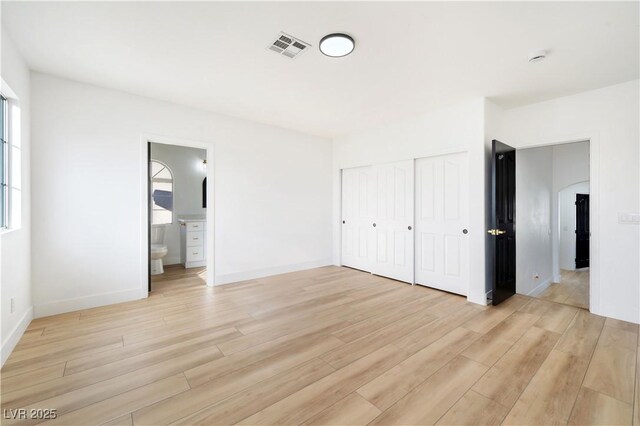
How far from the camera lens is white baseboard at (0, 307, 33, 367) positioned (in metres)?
2.17

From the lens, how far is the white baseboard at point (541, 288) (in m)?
4.80

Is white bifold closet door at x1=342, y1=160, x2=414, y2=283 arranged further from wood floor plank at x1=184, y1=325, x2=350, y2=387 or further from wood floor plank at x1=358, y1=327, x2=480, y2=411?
wood floor plank at x1=184, y1=325, x2=350, y2=387

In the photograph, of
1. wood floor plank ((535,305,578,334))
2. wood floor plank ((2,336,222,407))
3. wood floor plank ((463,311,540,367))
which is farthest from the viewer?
wood floor plank ((535,305,578,334))

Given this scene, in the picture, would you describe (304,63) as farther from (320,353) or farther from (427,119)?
(320,353)

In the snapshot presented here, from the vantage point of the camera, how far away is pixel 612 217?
311 cm

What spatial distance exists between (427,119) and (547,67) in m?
1.52

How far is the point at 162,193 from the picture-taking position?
19.1ft

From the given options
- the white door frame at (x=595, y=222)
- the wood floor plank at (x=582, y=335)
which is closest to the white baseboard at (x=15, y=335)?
the wood floor plank at (x=582, y=335)

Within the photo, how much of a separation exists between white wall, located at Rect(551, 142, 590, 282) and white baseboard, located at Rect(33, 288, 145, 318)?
295 inches

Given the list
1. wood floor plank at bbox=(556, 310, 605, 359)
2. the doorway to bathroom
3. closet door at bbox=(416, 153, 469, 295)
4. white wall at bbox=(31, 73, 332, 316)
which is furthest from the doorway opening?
the doorway to bathroom

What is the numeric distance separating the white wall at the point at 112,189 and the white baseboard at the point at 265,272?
0.06 ft

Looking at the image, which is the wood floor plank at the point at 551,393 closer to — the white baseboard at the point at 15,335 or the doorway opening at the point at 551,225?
the doorway opening at the point at 551,225

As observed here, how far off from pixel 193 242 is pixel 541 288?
266 inches

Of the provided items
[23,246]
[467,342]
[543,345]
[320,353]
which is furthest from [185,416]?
[543,345]
